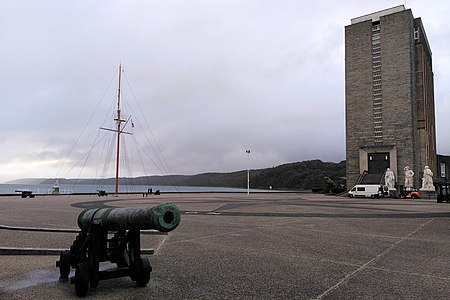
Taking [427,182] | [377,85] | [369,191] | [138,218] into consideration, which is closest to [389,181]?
[427,182]

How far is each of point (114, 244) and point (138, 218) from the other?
0.99 metres

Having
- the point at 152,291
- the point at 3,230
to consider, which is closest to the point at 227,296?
the point at 152,291

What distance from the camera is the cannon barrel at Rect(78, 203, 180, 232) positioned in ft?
16.4

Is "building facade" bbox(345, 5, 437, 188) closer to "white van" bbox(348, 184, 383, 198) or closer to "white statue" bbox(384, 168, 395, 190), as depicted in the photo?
"white statue" bbox(384, 168, 395, 190)

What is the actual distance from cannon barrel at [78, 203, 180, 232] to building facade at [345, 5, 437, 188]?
64.3m

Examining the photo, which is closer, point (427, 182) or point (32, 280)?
point (32, 280)

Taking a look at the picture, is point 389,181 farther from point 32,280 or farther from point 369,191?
point 32,280

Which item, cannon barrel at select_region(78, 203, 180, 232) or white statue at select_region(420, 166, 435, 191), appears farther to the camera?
white statue at select_region(420, 166, 435, 191)

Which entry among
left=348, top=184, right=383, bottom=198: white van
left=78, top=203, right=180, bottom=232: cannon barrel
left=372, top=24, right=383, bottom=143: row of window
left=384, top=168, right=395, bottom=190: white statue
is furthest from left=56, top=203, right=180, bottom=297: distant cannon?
left=372, top=24, right=383, bottom=143: row of window

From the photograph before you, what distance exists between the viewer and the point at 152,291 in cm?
539

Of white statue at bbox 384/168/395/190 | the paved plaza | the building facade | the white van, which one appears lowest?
the white van

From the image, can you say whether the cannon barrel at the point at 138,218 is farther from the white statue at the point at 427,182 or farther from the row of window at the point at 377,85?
the row of window at the point at 377,85

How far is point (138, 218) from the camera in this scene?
17.0 feet

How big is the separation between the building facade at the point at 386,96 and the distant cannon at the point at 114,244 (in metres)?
64.1
